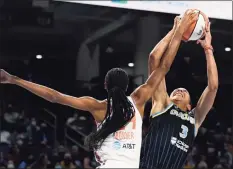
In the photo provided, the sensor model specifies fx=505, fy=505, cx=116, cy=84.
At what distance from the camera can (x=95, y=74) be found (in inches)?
384

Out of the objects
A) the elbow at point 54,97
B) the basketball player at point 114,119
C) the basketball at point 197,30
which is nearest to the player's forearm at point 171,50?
the basketball at point 197,30

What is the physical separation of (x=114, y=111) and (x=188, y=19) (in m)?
1.14

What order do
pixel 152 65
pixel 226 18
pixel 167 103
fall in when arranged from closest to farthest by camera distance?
pixel 152 65 → pixel 167 103 → pixel 226 18

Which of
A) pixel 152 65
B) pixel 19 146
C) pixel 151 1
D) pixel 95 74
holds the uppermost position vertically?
pixel 151 1

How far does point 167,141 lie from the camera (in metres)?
3.64

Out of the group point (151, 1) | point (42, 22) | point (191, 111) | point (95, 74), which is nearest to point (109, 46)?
point (95, 74)

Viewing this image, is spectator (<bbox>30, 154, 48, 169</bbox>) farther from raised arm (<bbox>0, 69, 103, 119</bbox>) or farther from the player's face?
raised arm (<bbox>0, 69, 103, 119</bbox>)

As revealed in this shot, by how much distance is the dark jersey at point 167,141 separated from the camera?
364 cm

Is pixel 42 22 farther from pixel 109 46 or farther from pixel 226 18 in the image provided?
pixel 226 18

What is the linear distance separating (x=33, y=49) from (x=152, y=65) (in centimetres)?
662

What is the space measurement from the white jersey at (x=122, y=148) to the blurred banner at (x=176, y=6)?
514cm

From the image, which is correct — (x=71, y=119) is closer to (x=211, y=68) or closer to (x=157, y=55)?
(x=211, y=68)

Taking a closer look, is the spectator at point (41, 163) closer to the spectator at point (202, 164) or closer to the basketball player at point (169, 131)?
the spectator at point (202, 164)

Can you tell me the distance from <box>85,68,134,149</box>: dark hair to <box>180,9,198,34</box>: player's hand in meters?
0.86
